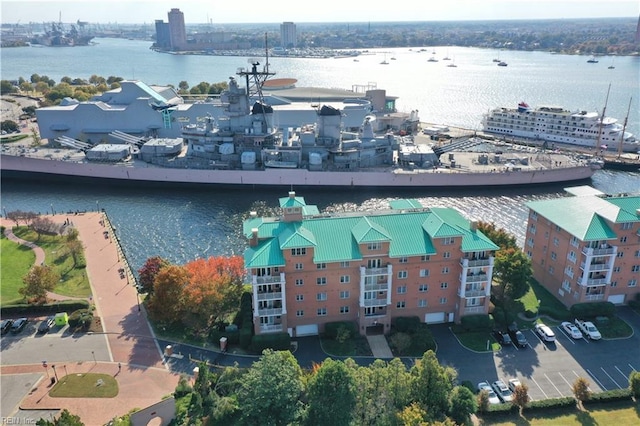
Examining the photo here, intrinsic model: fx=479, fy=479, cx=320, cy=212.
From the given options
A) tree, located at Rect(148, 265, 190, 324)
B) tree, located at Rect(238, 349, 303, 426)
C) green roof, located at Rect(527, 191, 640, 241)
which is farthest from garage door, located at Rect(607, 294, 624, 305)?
tree, located at Rect(148, 265, 190, 324)

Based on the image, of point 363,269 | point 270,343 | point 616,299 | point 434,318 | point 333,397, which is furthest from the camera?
point 616,299

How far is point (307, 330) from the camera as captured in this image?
3588cm

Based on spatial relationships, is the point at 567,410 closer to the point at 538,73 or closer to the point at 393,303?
the point at 393,303

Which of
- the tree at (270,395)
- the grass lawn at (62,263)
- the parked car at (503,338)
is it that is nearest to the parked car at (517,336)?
the parked car at (503,338)

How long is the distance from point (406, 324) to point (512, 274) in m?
9.71

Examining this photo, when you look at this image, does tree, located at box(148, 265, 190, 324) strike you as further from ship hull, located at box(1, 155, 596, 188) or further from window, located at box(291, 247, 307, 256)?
ship hull, located at box(1, 155, 596, 188)

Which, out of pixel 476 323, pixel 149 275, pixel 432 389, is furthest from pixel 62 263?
pixel 476 323

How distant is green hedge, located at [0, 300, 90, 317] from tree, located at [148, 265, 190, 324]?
25.5 feet

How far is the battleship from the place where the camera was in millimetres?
69188

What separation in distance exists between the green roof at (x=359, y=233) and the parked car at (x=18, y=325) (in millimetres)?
18600

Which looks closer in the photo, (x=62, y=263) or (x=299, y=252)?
(x=299, y=252)

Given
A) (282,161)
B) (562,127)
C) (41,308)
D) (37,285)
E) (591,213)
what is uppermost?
(591,213)

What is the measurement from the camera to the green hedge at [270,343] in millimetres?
33500

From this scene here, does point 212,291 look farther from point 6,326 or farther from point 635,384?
point 635,384
